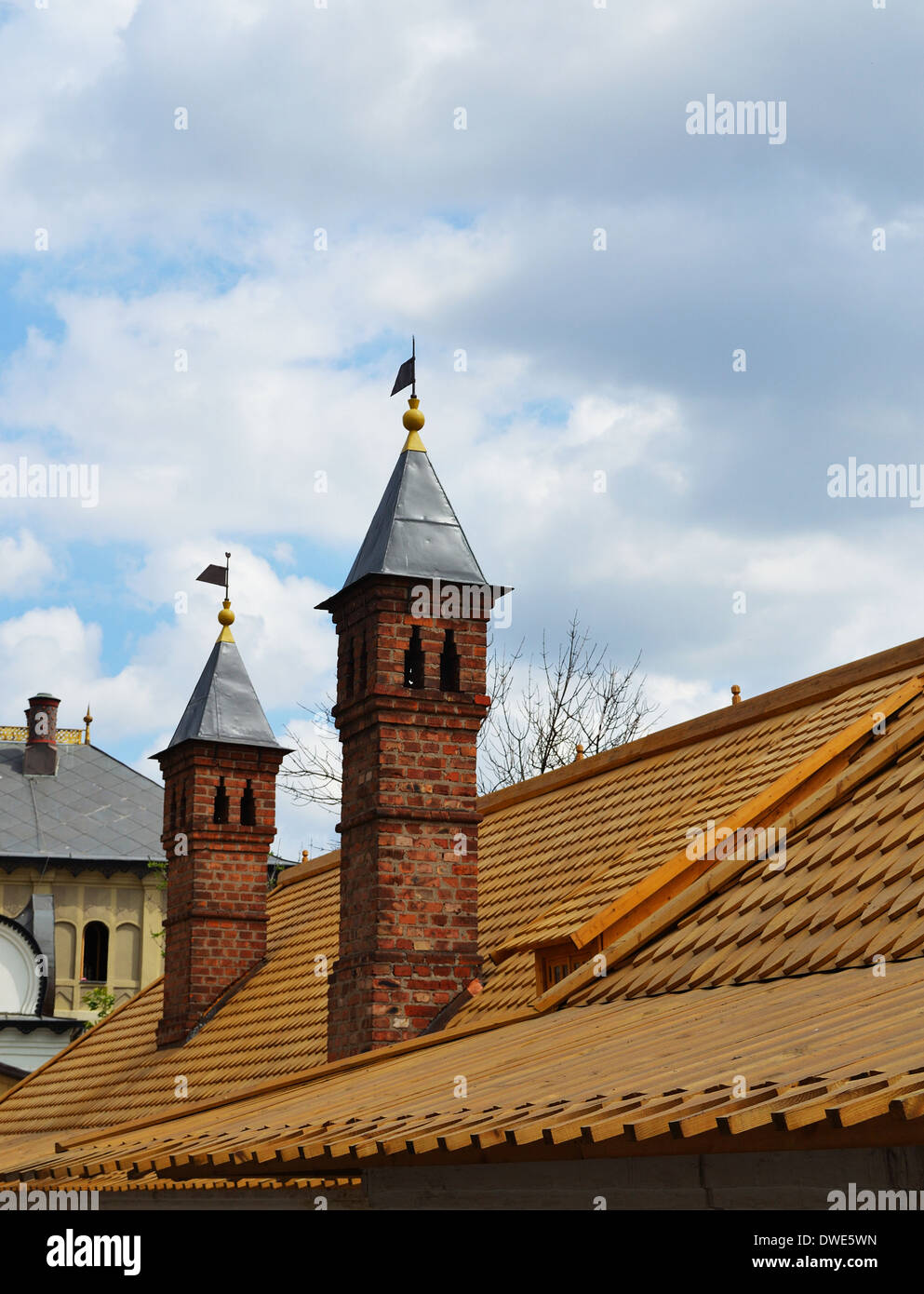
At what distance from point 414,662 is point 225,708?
16.3 ft

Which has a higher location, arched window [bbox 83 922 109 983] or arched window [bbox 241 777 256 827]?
arched window [bbox 241 777 256 827]

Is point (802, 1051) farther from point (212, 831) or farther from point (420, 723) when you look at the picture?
point (212, 831)

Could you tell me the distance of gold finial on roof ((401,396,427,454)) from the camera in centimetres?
1379

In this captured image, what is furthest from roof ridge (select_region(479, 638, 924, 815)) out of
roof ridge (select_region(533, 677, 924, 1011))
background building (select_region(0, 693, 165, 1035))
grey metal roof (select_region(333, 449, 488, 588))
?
background building (select_region(0, 693, 165, 1035))

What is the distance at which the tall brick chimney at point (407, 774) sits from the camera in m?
11.7

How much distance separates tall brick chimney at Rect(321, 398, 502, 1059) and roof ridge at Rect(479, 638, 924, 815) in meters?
1.85

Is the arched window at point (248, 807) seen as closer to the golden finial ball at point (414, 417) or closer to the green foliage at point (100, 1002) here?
the golden finial ball at point (414, 417)

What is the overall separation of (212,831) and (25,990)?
1420 centimetres

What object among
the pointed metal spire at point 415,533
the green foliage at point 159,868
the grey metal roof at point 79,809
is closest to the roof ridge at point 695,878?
the pointed metal spire at point 415,533

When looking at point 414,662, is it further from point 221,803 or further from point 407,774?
point 221,803

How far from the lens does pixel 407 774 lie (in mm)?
12125

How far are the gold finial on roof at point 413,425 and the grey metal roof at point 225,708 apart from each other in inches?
172

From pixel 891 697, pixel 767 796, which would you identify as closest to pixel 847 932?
pixel 767 796

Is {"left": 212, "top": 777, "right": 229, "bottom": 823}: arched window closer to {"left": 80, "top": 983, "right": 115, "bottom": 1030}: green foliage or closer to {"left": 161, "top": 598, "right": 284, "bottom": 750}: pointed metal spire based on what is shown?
{"left": 161, "top": 598, "right": 284, "bottom": 750}: pointed metal spire
